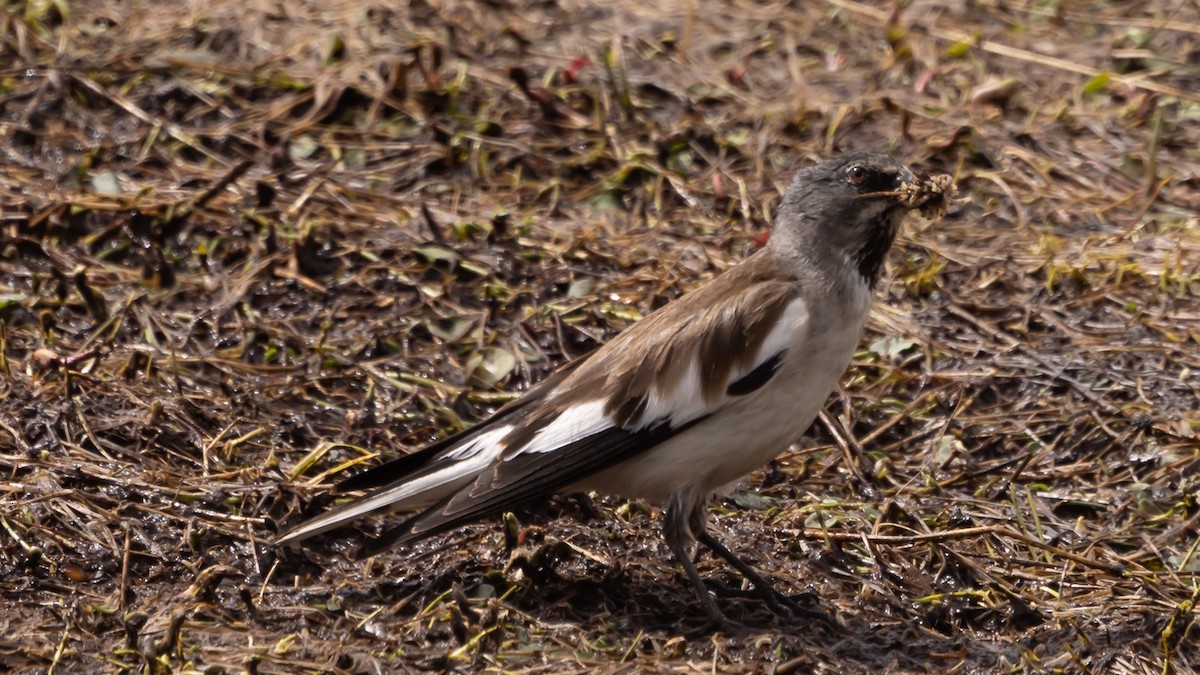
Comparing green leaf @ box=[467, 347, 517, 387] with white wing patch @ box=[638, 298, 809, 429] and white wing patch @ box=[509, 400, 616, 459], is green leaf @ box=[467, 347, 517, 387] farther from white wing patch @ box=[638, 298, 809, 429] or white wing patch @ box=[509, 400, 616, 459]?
white wing patch @ box=[638, 298, 809, 429]

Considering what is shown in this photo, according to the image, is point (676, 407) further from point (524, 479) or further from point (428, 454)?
point (428, 454)

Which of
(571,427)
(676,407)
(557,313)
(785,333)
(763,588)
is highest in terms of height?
(785,333)

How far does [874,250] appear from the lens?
5.64 metres

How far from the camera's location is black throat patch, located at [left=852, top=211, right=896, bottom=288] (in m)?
5.60

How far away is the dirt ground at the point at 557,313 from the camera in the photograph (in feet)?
16.7

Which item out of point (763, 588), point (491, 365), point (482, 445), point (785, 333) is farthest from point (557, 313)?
point (763, 588)

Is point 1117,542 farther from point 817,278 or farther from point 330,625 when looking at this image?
point 330,625

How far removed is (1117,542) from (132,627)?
3549 millimetres

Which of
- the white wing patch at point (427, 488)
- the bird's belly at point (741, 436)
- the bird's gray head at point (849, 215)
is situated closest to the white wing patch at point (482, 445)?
the white wing patch at point (427, 488)

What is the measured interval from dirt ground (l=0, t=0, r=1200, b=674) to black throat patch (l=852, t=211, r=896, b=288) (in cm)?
85

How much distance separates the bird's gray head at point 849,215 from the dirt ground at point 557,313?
2.81ft

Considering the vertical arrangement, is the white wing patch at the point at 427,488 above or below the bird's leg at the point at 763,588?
above

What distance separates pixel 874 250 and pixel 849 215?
0.53 ft

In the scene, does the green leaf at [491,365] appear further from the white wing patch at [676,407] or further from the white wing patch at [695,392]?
the white wing patch at [695,392]
